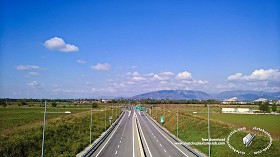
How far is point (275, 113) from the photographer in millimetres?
118062

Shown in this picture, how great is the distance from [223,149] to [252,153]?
5965 mm

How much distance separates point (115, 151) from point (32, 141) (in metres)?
13.9

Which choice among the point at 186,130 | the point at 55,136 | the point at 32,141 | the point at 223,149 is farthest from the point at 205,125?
the point at 32,141

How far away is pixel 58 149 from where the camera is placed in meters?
44.7

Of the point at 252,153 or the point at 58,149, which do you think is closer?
the point at 252,153

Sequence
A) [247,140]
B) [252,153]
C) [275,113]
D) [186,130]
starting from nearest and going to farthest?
[252,153] < [247,140] < [186,130] < [275,113]

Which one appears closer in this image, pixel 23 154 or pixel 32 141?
pixel 23 154

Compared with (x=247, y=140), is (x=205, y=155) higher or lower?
lower

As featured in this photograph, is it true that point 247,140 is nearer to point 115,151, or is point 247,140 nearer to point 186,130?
point 115,151

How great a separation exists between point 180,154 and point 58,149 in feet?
65.5

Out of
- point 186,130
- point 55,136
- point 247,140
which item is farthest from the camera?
point 186,130

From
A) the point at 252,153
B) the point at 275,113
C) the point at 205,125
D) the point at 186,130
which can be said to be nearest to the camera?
the point at 252,153

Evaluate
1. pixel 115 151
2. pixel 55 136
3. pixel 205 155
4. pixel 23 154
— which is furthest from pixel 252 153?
pixel 55 136

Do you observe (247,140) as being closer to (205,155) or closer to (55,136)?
(205,155)
